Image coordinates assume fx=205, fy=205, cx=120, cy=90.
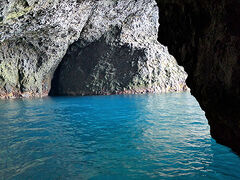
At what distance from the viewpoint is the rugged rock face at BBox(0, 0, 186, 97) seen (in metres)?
38.8

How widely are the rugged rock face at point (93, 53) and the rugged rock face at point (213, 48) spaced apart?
106ft

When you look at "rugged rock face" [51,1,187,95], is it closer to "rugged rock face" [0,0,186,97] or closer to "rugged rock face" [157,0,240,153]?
"rugged rock face" [0,0,186,97]

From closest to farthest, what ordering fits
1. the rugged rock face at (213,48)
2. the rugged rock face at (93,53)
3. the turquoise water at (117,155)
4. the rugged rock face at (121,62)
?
the rugged rock face at (213,48), the turquoise water at (117,155), the rugged rock face at (93,53), the rugged rock face at (121,62)

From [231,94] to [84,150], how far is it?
17.2 feet

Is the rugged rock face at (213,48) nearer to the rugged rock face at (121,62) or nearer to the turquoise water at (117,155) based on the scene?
the turquoise water at (117,155)

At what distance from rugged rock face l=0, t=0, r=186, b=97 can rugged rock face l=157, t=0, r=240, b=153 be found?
32348 millimetres

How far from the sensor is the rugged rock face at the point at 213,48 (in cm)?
366

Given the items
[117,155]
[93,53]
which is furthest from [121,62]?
[117,155]

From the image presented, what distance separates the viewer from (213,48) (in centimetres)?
439

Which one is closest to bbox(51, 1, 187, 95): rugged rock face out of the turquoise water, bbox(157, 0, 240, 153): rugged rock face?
the turquoise water

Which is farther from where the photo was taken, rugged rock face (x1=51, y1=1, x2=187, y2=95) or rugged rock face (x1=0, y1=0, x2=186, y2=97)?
rugged rock face (x1=51, y1=1, x2=187, y2=95)

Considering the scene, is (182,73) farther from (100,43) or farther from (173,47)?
(173,47)

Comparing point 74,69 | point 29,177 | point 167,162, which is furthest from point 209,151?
point 74,69

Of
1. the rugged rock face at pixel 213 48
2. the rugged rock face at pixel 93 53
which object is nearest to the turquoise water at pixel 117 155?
the rugged rock face at pixel 213 48
